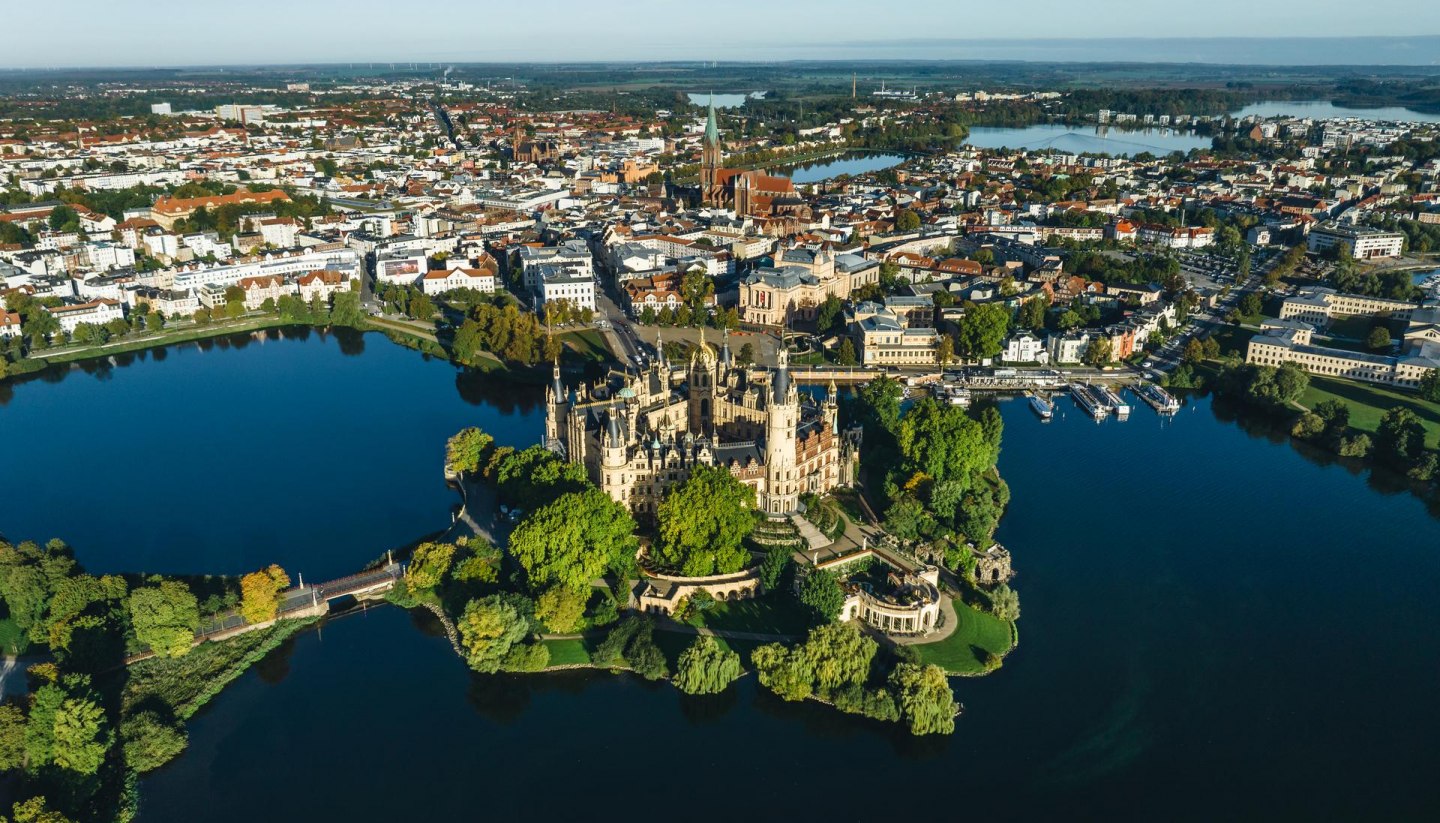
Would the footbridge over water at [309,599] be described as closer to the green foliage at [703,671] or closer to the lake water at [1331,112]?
the green foliage at [703,671]

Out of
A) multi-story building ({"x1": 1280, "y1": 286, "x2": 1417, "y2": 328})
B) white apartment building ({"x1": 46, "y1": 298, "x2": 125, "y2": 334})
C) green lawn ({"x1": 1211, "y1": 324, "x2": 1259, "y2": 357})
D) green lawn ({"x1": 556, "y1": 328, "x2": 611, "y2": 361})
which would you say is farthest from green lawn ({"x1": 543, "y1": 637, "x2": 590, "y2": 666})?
multi-story building ({"x1": 1280, "y1": 286, "x2": 1417, "y2": 328})

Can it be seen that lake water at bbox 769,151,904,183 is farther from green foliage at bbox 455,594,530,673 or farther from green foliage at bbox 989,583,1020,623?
green foliage at bbox 455,594,530,673

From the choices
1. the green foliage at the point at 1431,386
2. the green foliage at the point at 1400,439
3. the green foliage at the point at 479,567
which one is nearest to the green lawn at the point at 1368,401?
the green foliage at the point at 1431,386

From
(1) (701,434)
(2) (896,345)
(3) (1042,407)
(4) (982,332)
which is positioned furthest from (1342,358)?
(1) (701,434)

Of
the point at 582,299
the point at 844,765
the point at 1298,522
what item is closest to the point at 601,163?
the point at 582,299

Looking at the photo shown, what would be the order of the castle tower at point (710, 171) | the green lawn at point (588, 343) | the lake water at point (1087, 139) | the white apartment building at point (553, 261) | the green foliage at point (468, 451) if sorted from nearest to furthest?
the green foliage at point (468, 451), the green lawn at point (588, 343), the white apartment building at point (553, 261), the castle tower at point (710, 171), the lake water at point (1087, 139)

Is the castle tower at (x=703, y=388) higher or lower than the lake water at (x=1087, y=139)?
lower
